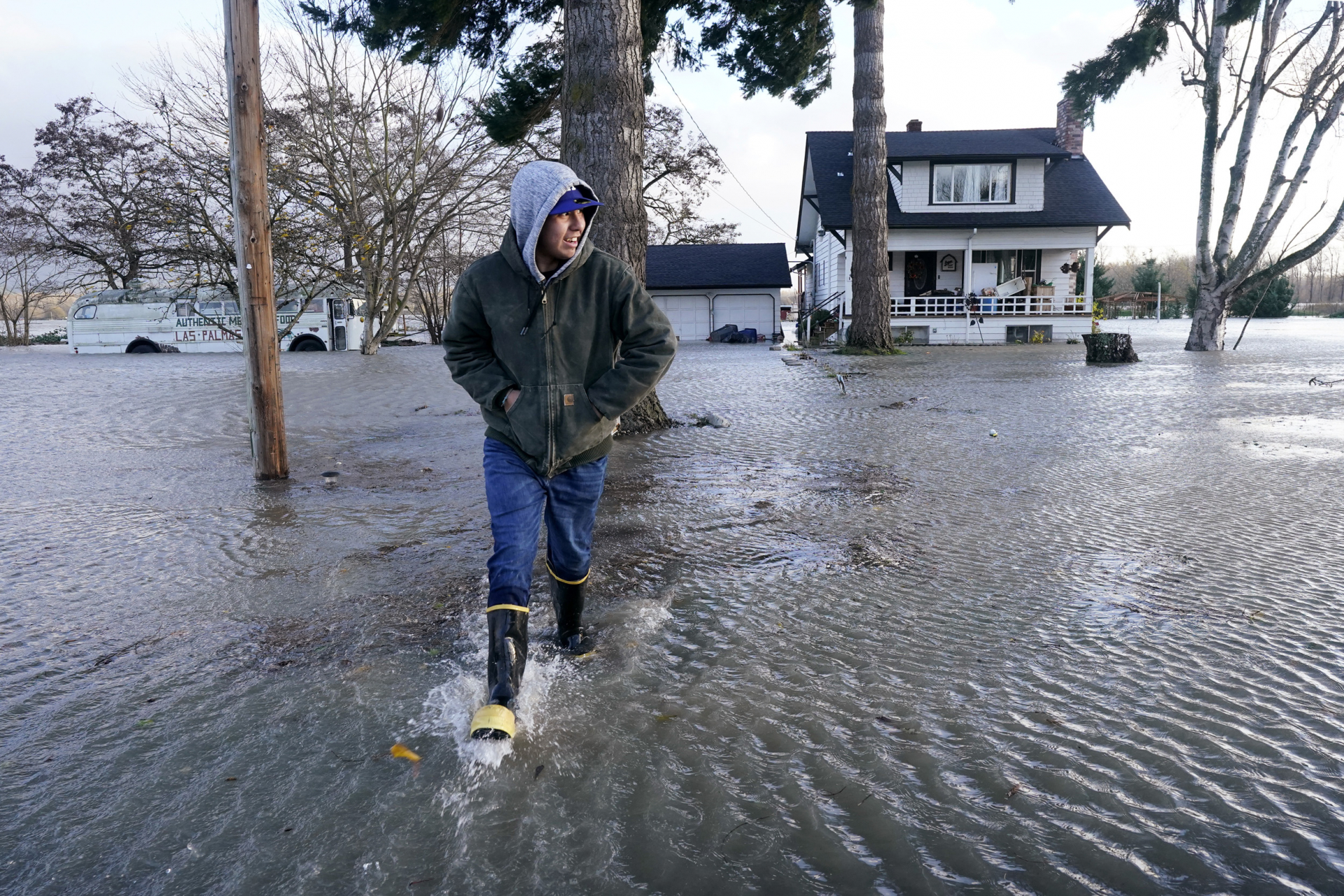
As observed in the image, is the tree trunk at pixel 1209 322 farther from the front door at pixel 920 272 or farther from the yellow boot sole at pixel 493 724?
the yellow boot sole at pixel 493 724

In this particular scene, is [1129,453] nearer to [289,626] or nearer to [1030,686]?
[1030,686]

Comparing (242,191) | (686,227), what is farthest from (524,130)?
(686,227)

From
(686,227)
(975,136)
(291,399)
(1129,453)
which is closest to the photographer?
(1129,453)

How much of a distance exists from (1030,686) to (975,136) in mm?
33470

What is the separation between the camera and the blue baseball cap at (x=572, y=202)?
10.3 feet

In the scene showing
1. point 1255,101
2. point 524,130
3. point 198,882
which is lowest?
point 198,882

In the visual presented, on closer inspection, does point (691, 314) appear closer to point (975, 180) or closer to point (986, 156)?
point (975, 180)

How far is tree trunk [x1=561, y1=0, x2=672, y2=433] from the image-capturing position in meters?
8.79

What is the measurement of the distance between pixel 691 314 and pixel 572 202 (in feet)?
129

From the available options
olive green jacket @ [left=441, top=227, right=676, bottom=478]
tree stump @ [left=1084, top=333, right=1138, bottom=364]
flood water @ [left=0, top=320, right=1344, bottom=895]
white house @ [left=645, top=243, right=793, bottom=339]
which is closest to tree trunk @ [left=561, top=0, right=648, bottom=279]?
flood water @ [left=0, top=320, right=1344, bottom=895]

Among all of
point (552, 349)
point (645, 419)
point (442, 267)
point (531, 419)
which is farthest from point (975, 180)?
point (531, 419)

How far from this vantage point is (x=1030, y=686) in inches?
135

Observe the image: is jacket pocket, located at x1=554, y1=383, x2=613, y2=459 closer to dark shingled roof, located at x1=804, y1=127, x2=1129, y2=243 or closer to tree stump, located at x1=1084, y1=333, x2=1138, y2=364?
tree stump, located at x1=1084, y1=333, x2=1138, y2=364

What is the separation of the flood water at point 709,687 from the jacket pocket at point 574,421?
900 mm
